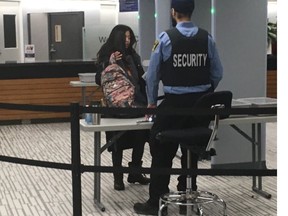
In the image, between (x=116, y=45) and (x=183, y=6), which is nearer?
(x=183, y=6)

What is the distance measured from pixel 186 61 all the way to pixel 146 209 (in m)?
1.24

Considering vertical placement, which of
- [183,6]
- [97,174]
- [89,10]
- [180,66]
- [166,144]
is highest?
[89,10]

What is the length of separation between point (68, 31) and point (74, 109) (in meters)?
10.6

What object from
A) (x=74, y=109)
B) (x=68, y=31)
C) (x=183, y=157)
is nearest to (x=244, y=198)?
(x=183, y=157)

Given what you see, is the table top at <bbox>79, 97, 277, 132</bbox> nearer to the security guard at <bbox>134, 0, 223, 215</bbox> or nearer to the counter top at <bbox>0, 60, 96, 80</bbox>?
the security guard at <bbox>134, 0, 223, 215</bbox>

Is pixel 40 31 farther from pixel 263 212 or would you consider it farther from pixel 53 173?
pixel 263 212

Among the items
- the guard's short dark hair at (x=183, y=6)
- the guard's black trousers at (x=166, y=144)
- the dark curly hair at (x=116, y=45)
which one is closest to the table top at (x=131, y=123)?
the guard's black trousers at (x=166, y=144)

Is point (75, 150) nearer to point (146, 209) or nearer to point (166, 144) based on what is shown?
point (166, 144)

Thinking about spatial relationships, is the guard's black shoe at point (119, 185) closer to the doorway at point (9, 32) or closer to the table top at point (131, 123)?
the table top at point (131, 123)

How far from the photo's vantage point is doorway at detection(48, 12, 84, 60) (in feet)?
44.5

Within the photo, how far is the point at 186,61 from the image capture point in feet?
13.4

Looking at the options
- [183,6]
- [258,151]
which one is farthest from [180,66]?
[258,151]

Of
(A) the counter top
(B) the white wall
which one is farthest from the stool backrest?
(B) the white wall

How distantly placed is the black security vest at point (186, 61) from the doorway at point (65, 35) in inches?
382
